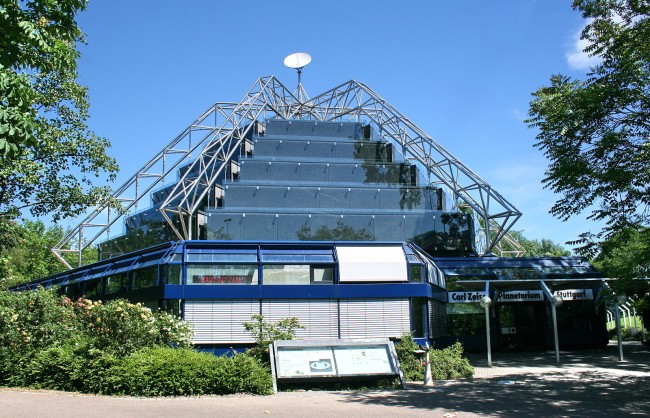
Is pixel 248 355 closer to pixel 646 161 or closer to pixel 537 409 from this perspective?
pixel 537 409

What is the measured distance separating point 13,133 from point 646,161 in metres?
18.5

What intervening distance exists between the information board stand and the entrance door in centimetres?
1750

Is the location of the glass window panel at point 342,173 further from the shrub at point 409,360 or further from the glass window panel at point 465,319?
the shrub at point 409,360

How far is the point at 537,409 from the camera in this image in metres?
16.1

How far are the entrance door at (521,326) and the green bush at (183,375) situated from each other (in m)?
21.9

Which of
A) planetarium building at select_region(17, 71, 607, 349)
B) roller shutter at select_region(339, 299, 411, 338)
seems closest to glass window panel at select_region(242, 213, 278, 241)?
planetarium building at select_region(17, 71, 607, 349)

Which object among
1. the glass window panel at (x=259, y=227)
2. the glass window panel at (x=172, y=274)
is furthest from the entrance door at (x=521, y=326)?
the glass window panel at (x=172, y=274)

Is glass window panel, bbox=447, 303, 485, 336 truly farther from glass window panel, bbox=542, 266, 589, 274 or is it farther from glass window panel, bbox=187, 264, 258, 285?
glass window panel, bbox=187, 264, 258, 285

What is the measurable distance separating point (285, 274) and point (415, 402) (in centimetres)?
1140

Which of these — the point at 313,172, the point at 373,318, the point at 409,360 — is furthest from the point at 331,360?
the point at 313,172

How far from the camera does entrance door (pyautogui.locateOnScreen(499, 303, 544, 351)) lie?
122 ft

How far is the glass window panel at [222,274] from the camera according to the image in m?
26.7

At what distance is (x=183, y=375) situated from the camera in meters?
18.5

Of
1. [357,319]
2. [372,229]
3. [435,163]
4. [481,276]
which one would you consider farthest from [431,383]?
[435,163]
